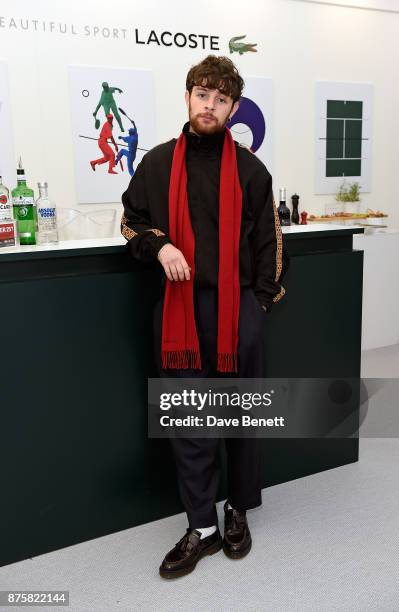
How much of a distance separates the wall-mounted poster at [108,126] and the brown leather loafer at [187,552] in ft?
8.56

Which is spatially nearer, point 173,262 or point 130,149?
point 173,262

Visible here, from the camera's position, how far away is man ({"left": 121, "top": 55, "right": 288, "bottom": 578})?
1778 millimetres

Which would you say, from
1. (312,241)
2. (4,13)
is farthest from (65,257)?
(4,13)

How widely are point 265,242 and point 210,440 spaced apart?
2.22 ft

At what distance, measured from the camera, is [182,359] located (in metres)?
1.85

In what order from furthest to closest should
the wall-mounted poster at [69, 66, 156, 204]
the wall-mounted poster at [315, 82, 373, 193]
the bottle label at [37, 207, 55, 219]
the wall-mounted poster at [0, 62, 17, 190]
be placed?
1. the wall-mounted poster at [315, 82, 373, 193]
2. the wall-mounted poster at [69, 66, 156, 204]
3. the wall-mounted poster at [0, 62, 17, 190]
4. the bottle label at [37, 207, 55, 219]

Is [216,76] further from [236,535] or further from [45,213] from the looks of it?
[236,535]

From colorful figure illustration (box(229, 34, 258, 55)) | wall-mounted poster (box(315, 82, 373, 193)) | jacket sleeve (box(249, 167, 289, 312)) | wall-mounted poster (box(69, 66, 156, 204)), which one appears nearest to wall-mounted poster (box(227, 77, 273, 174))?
colorful figure illustration (box(229, 34, 258, 55))

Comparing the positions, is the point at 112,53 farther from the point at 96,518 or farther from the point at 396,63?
the point at 96,518

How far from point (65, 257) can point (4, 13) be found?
2406 millimetres

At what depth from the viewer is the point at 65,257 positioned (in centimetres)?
190

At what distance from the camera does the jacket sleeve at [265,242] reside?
6.14 ft

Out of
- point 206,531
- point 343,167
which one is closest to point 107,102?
point 343,167

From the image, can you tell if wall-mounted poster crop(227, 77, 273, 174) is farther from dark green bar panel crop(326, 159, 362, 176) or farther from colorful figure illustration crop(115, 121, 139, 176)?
colorful figure illustration crop(115, 121, 139, 176)
